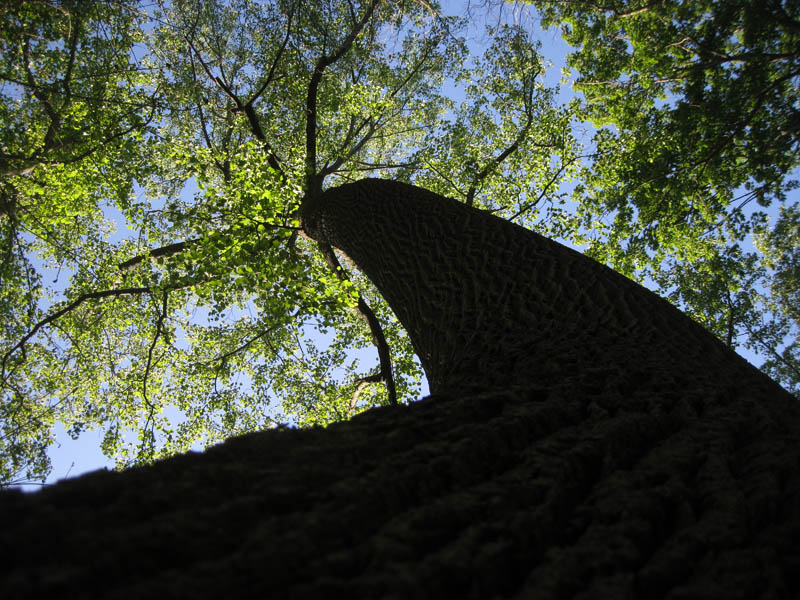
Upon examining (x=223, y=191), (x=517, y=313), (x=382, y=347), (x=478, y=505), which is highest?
(x=223, y=191)

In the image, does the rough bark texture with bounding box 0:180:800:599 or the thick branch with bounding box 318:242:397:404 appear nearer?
the rough bark texture with bounding box 0:180:800:599

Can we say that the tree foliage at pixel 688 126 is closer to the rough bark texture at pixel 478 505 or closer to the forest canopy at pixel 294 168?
the forest canopy at pixel 294 168

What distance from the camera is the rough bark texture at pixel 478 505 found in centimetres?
91

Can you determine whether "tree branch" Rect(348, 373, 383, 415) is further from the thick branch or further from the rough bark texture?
the rough bark texture

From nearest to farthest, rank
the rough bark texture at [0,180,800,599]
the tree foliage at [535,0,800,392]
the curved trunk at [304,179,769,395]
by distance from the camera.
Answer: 1. the rough bark texture at [0,180,800,599]
2. the curved trunk at [304,179,769,395]
3. the tree foliage at [535,0,800,392]

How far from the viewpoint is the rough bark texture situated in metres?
0.91

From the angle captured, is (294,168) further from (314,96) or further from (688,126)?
(688,126)

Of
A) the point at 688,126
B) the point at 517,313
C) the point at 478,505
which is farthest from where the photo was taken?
the point at 688,126

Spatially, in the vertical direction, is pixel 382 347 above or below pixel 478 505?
above

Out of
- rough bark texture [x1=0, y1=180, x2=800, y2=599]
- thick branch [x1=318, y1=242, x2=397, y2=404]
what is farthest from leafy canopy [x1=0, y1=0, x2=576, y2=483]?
rough bark texture [x1=0, y1=180, x2=800, y2=599]

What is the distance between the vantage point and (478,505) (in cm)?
121

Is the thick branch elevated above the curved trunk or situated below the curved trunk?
above

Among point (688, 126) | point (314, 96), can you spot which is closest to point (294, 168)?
point (314, 96)

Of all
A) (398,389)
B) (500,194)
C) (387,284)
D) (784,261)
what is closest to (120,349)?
(398,389)
